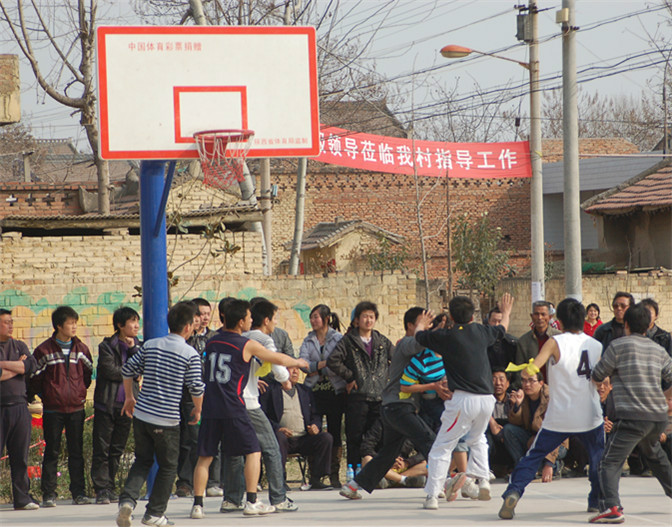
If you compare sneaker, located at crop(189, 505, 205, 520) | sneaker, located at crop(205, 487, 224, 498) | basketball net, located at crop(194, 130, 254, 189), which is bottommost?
sneaker, located at crop(205, 487, 224, 498)

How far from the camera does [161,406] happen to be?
686 cm

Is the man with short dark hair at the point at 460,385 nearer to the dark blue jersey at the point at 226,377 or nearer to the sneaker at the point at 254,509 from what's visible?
the sneaker at the point at 254,509

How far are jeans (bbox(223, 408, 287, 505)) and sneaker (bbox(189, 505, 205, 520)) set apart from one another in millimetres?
358

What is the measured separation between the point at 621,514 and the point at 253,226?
40.5 feet

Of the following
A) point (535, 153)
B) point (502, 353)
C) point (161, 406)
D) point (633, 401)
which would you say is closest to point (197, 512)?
point (161, 406)

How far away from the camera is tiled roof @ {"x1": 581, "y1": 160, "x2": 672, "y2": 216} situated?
72.4ft

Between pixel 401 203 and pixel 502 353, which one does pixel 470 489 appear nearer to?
pixel 502 353

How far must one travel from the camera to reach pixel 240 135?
8516 mm

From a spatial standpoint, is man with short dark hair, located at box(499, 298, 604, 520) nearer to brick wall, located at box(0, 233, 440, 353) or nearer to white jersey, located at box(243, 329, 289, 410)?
white jersey, located at box(243, 329, 289, 410)

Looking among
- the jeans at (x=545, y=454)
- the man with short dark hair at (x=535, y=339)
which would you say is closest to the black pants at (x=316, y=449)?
the man with short dark hair at (x=535, y=339)

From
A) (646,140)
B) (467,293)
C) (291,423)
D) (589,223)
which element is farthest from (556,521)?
(646,140)

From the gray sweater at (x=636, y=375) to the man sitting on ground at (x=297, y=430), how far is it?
3149 mm

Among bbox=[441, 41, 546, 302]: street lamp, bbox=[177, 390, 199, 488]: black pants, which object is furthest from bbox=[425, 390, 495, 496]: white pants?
bbox=[441, 41, 546, 302]: street lamp

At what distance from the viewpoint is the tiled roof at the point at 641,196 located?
22.1 metres
